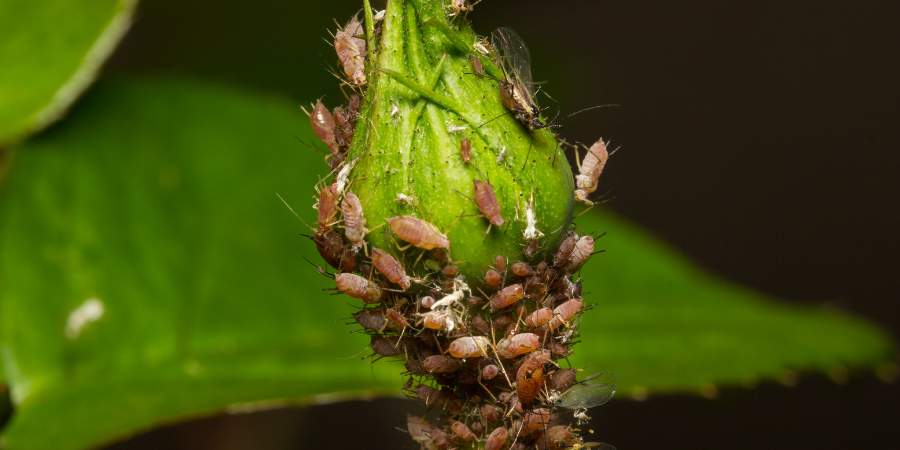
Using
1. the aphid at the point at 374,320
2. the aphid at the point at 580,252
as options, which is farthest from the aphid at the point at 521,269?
the aphid at the point at 374,320

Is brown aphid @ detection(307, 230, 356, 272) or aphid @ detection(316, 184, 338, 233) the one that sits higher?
aphid @ detection(316, 184, 338, 233)

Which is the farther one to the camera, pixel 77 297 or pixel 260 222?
pixel 260 222

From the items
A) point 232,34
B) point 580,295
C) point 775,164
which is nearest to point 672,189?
point 775,164

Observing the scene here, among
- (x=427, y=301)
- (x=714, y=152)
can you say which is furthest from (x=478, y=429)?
(x=714, y=152)

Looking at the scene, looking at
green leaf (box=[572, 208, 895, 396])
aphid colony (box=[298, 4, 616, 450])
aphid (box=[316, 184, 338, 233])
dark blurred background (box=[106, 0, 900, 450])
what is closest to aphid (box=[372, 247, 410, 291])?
aphid colony (box=[298, 4, 616, 450])

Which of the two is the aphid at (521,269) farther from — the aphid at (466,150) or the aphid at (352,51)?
the aphid at (352,51)

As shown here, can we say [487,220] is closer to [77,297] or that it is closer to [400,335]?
[400,335]

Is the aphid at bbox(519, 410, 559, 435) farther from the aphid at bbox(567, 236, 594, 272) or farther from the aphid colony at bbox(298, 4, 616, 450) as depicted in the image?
the aphid at bbox(567, 236, 594, 272)
